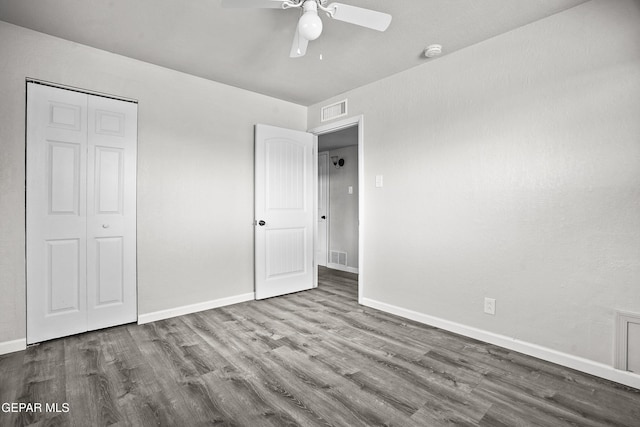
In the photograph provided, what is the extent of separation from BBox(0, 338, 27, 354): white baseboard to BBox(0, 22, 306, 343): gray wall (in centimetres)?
3

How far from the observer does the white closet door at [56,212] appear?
2.52 metres

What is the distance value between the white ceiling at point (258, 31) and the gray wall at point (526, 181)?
0.24m

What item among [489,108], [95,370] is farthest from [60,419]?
[489,108]

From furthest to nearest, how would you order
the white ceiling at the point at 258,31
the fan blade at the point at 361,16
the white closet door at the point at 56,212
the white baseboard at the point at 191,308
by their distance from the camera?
the white baseboard at the point at 191,308 → the white closet door at the point at 56,212 → the white ceiling at the point at 258,31 → the fan blade at the point at 361,16

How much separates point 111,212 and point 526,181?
3.54 meters

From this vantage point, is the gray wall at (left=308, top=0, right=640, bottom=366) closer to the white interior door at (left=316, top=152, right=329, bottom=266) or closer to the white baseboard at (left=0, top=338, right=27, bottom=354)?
the white interior door at (left=316, top=152, right=329, bottom=266)

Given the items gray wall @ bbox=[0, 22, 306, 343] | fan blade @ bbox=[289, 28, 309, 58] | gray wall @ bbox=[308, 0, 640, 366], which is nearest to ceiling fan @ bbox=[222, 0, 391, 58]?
fan blade @ bbox=[289, 28, 309, 58]

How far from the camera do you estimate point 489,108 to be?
2.61 meters

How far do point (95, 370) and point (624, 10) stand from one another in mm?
4233

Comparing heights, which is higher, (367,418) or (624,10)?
(624,10)

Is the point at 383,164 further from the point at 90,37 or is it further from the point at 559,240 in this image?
the point at 90,37

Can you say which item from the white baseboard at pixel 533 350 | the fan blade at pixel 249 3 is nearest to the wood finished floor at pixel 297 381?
the white baseboard at pixel 533 350

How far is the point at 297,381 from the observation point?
2.03m

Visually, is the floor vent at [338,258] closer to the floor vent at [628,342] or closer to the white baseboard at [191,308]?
the white baseboard at [191,308]
